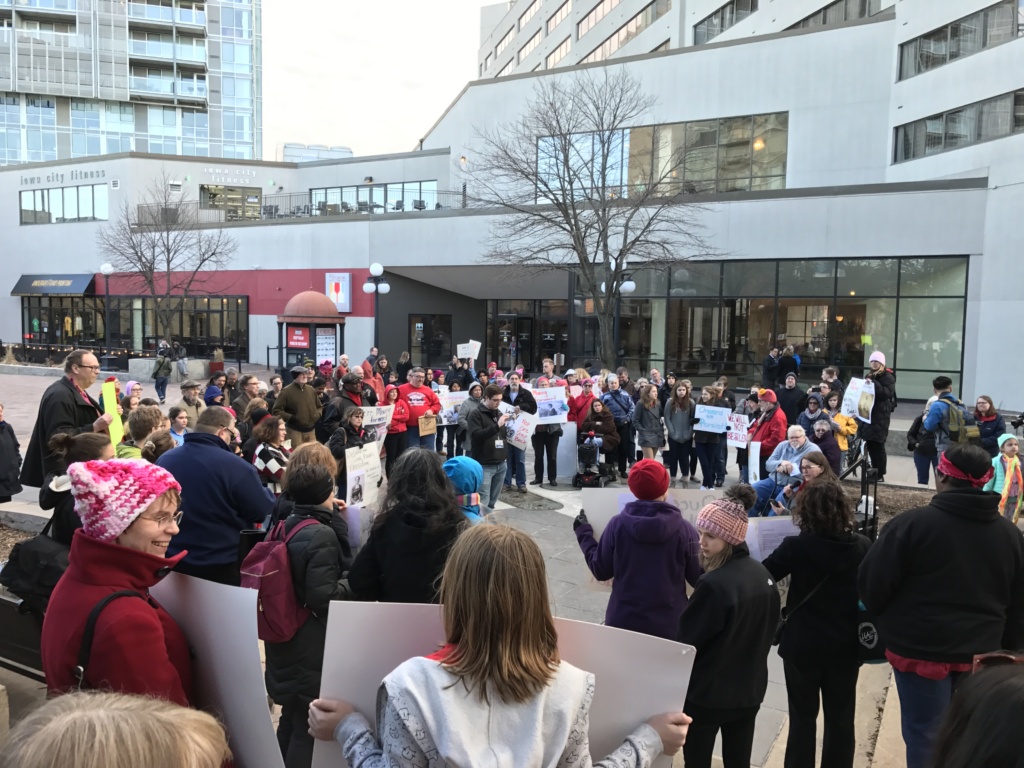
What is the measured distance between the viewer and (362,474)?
7086 mm

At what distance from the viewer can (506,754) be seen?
179 centimetres

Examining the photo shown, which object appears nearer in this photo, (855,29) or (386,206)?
(855,29)

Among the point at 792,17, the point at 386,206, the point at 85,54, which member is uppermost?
the point at 85,54

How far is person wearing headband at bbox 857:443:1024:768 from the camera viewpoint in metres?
3.39

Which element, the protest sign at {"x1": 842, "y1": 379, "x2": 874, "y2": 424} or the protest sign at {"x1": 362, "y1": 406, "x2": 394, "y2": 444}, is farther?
the protest sign at {"x1": 842, "y1": 379, "x2": 874, "y2": 424}

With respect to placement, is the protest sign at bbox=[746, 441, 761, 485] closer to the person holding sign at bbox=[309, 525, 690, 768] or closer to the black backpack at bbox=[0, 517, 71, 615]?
the person holding sign at bbox=[309, 525, 690, 768]

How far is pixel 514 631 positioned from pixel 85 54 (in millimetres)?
70175

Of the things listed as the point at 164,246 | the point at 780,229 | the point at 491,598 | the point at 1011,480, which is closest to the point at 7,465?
the point at 491,598

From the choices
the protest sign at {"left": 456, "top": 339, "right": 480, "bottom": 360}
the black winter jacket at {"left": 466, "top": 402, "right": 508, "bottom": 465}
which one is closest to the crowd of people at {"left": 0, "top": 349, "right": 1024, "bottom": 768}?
the black winter jacket at {"left": 466, "top": 402, "right": 508, "bottom": 465}

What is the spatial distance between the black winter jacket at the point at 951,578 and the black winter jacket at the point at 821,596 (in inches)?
10.2

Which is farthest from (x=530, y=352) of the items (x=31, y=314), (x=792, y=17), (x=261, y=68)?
(x=261, y=68)

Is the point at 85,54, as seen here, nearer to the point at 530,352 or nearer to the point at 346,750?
the point at 530,352

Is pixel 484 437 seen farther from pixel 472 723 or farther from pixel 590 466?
pixel 472 723

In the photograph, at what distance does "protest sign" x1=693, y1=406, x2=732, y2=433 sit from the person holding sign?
9572mm
